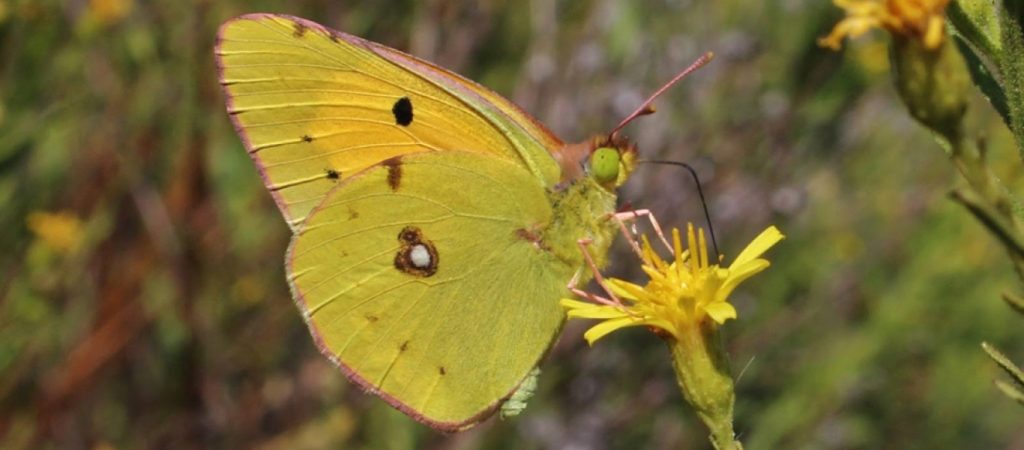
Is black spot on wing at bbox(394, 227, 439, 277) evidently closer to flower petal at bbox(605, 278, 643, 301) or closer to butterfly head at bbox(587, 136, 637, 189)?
butterfly head at bbox(587, 136, 637, 189)

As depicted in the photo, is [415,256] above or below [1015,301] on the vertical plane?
below

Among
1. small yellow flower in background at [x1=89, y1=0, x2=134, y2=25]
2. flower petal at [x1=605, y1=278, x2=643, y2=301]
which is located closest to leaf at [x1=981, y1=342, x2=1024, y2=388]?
flower petal at [x1=605, y1=278, x2=643, y2=301]

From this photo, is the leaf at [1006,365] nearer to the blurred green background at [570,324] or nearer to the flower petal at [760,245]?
the flower petal at [760,245]

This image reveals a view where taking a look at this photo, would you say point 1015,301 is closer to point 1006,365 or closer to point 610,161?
point 1006,365

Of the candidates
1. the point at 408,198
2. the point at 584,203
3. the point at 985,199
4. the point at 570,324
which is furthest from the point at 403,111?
the point at 570,324

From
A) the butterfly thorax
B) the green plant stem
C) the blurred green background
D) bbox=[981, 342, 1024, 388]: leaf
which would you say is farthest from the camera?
the blurred green background
